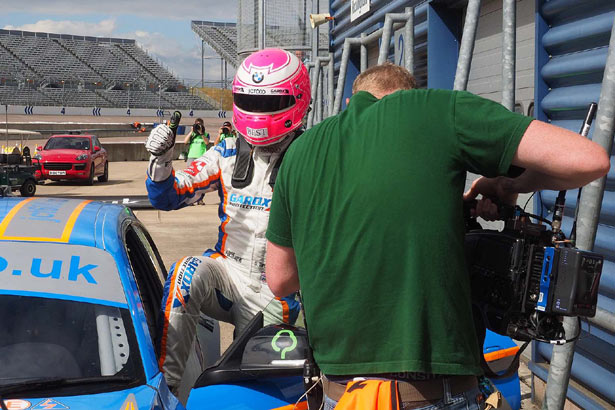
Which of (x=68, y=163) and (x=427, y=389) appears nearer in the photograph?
(x=427, y=389)

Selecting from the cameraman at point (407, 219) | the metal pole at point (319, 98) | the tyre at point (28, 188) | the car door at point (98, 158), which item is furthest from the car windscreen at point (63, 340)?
the car door at point (98, 158)

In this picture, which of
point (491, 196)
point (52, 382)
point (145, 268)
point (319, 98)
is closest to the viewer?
point (491, 196)

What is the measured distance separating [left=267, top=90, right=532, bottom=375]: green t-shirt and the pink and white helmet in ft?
4.89

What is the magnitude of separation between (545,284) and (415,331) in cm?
36

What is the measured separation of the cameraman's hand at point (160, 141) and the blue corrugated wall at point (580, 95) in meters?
2.36

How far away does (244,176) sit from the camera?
3496 millimetres

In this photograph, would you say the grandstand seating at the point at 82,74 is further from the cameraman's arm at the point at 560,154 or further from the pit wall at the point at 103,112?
the cameraman's arm at the point at 560,154

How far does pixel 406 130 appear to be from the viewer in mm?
1886

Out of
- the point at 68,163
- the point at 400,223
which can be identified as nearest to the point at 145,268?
the point at 400,223

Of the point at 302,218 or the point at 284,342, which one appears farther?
the point at 284,342

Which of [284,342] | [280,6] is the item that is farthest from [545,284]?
[280,6]

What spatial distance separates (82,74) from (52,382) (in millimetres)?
65892

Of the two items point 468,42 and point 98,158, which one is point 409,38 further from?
point 98,158

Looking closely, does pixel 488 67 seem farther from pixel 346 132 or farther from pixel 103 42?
pixel 103 42
